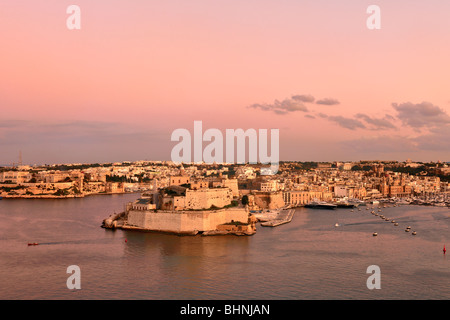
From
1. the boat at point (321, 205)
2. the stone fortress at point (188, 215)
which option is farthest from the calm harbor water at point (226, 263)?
the boat at point (321, 205)

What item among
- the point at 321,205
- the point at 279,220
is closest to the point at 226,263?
the point at 279,220

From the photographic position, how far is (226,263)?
45.1 ft

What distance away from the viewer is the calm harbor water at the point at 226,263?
35.9 ft

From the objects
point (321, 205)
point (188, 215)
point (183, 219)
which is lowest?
point (321, 205)

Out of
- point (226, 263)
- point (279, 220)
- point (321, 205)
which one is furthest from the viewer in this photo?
point (321, 205)

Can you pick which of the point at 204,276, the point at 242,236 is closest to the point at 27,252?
the point at 204,276

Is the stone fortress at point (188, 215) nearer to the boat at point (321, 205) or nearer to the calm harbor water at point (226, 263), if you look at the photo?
the calm harbor water at point (226, 263)

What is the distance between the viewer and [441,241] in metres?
17.9

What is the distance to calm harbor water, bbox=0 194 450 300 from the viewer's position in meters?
10.9

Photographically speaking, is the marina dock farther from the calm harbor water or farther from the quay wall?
the quay wall

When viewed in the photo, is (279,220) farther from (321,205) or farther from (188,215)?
(321,205)
